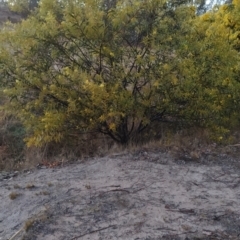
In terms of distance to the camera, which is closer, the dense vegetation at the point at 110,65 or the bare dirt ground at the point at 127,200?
the bare dirt ground at the point at 127,200

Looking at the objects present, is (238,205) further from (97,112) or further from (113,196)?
(97,112)

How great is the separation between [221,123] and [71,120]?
99.5 inches

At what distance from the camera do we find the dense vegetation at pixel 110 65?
6969 millimetres

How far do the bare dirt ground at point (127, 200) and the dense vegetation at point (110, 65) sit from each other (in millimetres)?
763

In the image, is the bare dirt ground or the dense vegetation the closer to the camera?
the bare dirt ground

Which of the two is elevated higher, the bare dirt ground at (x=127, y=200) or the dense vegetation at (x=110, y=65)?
the dense vegetation at (x=110, y=65)

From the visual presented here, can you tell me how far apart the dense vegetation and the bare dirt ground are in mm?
763

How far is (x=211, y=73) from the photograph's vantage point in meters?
7.36

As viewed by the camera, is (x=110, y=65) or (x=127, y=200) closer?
(x=127, y=200)

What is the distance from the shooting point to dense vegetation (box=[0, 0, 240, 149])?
697 cm

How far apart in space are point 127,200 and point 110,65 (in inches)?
107

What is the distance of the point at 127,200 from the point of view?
17.2 feet

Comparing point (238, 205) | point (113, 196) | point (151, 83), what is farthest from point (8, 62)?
point (238, 205)

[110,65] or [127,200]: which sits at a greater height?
[110,65]
